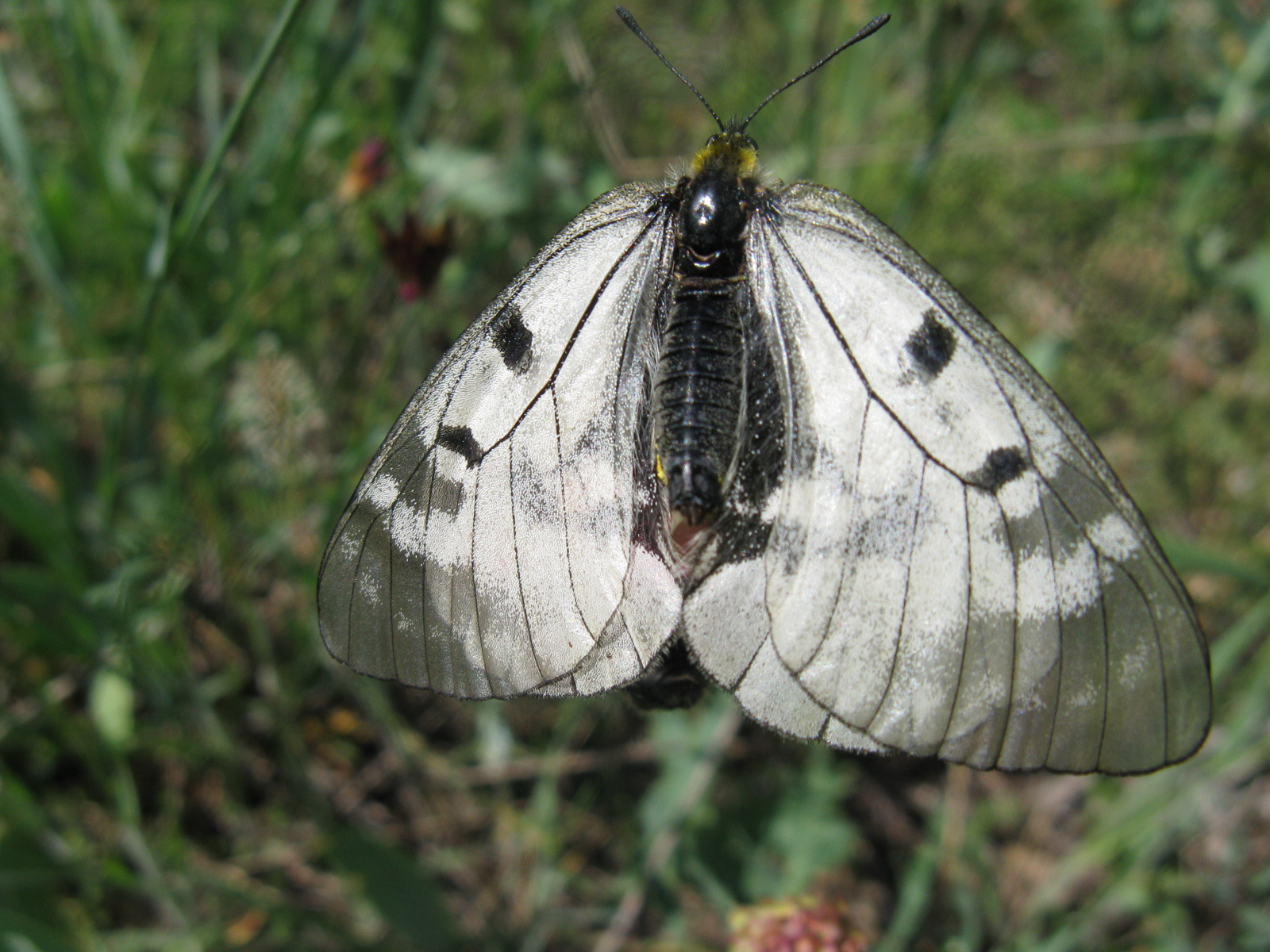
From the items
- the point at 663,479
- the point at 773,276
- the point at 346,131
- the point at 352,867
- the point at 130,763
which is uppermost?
the point at 346,131

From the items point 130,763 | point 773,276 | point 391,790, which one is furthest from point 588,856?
point 773,276

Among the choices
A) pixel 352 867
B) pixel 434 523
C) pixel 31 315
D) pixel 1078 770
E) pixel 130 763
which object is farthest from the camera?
pixel 31 315

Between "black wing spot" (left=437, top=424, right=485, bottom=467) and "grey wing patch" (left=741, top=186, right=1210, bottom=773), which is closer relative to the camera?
"grey wing patch" (left=741, top=186, right=1210, bottom=773)

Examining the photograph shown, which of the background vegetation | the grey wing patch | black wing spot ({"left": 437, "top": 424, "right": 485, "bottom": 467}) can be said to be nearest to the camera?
the grey wing patch

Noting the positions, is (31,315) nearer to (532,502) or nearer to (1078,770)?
(532,502)

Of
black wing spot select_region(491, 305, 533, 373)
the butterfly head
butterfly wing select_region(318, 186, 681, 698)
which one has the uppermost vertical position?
the butterfly head

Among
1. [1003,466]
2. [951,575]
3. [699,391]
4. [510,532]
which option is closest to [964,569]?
[951,575]

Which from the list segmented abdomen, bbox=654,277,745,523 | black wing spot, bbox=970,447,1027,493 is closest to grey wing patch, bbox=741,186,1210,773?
black wing spot, bbox=970,447,1027,493

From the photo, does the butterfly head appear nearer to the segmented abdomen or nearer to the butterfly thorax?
the butterfly thorax
